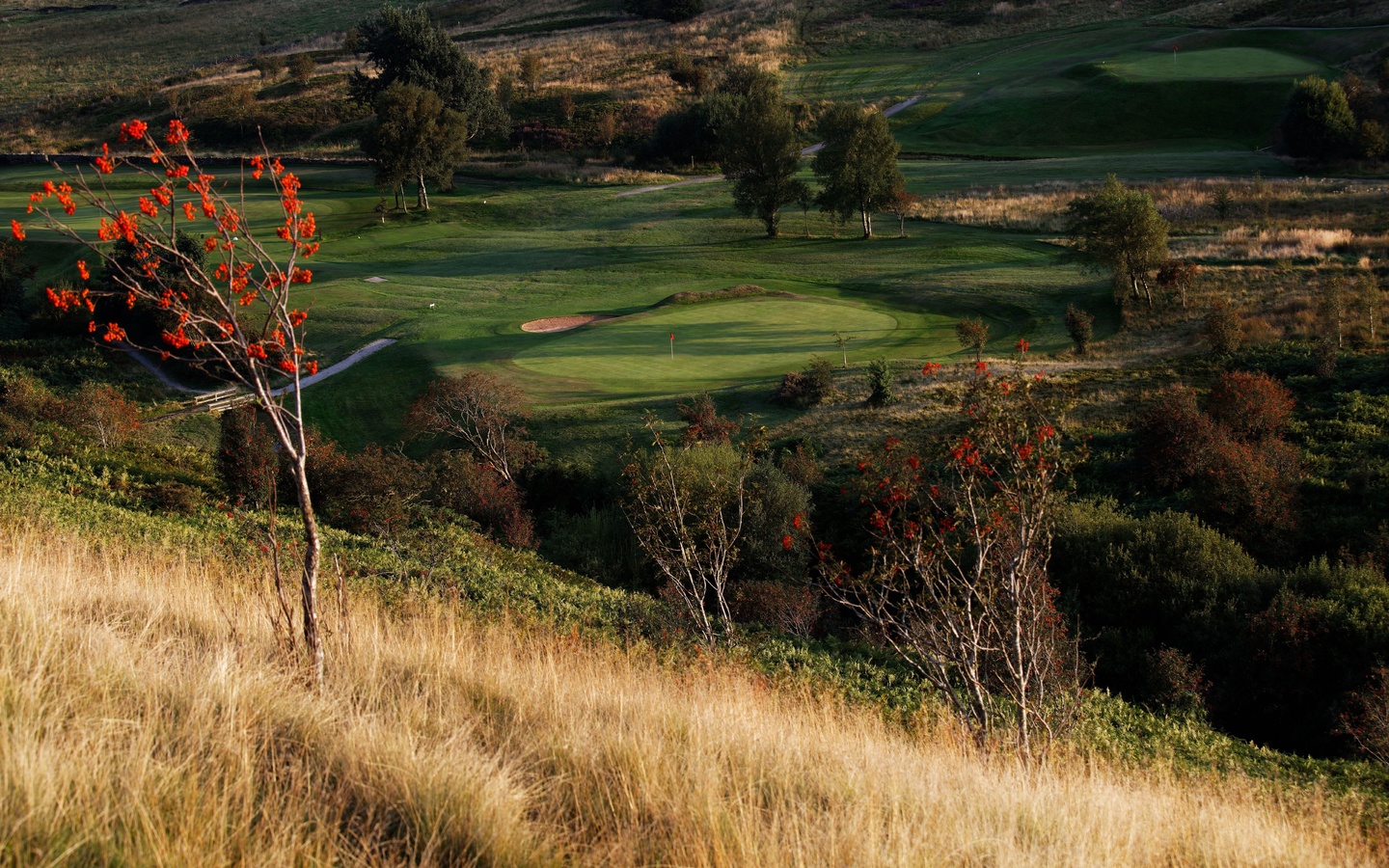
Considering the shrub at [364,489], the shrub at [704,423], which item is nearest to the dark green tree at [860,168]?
the shrub at [704,423]

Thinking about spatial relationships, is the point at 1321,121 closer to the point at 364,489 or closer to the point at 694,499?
the point at 694,499

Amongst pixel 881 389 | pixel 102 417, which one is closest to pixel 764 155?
pixel 881 389

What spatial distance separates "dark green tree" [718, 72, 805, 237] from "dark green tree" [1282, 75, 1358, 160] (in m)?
30.3

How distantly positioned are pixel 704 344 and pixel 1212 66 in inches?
2450

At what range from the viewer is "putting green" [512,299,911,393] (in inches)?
1163

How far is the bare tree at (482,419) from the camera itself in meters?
24.4

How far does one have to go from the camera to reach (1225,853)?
212 inches

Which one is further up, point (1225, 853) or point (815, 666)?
point (1225, 853)

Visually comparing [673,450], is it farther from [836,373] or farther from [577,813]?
[577,813]

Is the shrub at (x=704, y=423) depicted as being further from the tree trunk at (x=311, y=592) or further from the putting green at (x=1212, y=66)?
the putting green at (x=1212, y=66)

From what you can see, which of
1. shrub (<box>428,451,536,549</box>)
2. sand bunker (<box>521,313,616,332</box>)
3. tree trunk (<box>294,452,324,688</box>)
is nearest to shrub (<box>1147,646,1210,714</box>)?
tree trunk (<box>294,452,324,688</box>)

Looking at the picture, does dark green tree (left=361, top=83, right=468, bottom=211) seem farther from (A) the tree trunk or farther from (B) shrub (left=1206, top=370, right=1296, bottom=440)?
(A) the tree trunk

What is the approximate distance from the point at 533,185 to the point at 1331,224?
148 feet

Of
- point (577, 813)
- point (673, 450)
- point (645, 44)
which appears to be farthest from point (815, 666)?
point (645, 44)
